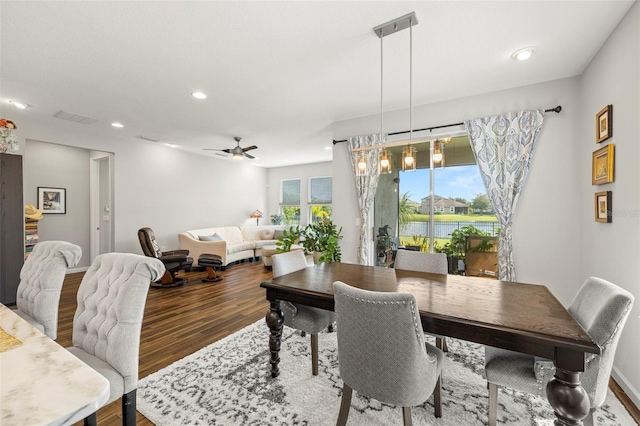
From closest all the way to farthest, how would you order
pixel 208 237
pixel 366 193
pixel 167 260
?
pixel 366 193, pixel 167 260, pixel 208 237

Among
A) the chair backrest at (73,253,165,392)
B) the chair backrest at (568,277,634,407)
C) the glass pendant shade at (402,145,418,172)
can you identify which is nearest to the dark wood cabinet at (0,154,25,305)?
the chair backrest at (73,253,165,392)

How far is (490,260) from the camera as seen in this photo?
3543 millimetres

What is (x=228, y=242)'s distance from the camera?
7000 mm

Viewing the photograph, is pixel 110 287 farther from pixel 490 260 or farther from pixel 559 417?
pixel 490 260

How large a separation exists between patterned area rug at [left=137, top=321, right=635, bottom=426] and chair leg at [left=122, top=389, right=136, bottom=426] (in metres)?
0.41

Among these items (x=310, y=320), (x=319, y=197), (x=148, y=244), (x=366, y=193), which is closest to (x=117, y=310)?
(x=310, y=320)

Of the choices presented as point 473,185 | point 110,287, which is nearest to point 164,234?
point 110,287

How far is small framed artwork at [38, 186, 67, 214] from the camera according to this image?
17.5ft

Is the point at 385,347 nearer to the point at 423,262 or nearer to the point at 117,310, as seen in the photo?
the point at 117,310

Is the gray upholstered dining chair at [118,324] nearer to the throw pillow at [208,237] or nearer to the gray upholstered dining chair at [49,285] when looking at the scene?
the gray upholstered dining chair at [49,285]

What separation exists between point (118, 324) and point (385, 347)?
1324 millimetres

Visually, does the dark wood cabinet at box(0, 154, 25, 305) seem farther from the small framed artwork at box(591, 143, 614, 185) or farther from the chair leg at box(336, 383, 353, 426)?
the small framed artwork at box(591, 143, 614, 185)

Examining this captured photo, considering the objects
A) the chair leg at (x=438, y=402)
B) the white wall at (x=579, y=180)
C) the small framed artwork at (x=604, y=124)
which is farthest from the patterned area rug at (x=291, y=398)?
the small framed artwork at (x=604, y=124)

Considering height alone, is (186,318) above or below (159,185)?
below
